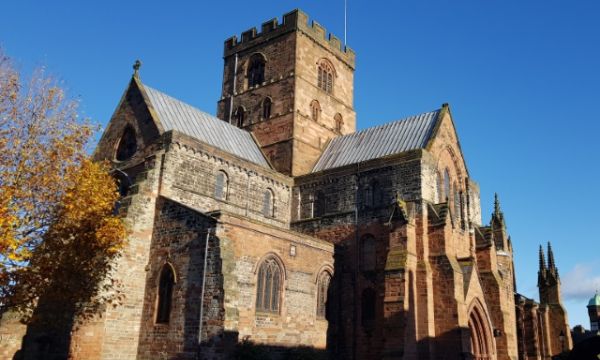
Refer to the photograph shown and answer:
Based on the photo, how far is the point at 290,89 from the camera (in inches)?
1634

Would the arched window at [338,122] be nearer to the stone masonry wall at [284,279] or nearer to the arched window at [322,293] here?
the stone masonry wall at [284,279]

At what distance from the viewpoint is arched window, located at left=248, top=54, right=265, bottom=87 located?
44.1 m

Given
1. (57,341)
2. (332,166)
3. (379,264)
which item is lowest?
(57,341)

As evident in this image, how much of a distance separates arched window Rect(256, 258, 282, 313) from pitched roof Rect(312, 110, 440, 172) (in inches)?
432

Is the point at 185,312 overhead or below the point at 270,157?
below

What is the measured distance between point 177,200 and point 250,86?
17570 millimetres

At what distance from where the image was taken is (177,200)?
95.8 ft

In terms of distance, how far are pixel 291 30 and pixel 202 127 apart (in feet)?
39.2

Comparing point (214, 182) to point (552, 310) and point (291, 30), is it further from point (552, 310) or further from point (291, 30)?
point (552, 310)

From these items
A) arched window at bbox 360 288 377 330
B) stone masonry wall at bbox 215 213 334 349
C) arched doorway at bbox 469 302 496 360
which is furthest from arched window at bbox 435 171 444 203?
stone masonry wall at bbox 215 213 334 349

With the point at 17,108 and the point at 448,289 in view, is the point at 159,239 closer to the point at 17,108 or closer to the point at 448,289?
the point at 17,108

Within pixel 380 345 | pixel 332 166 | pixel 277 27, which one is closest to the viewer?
pixel 380 345

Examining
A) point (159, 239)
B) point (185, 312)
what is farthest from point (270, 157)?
point (185, 312)

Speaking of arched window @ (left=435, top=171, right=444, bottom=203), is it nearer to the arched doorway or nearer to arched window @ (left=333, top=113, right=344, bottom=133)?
the arched doorway
